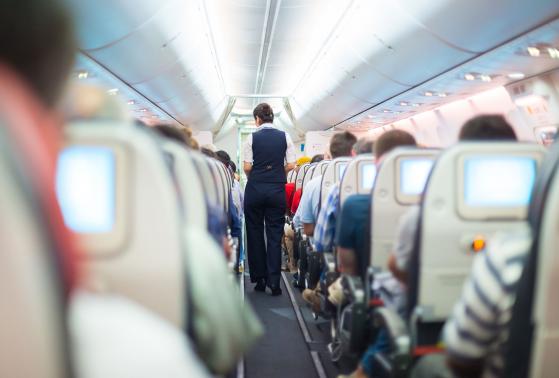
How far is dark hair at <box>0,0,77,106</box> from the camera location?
1.85 ft

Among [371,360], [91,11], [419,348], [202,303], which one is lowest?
[371,360]

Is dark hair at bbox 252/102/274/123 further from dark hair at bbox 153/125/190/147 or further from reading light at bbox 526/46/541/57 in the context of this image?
reading light at bbox 526/46/541/57

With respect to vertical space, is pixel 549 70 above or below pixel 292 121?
below

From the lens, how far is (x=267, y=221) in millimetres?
5598

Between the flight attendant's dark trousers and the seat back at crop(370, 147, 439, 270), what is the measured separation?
109 inches

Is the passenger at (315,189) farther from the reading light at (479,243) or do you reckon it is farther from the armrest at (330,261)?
the reading light at (479,243)

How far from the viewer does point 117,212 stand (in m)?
1.25

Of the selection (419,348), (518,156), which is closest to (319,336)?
(419,348)

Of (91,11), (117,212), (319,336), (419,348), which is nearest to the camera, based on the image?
(117,212)

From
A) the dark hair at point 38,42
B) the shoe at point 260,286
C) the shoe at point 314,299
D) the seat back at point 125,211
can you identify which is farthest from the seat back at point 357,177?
the dark hair at point 38,42

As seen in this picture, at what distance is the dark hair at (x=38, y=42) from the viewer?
563 millimetres

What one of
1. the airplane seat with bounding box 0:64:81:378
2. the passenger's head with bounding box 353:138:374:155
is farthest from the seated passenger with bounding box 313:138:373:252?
the airplane seat with bounding box 0:64:81:378

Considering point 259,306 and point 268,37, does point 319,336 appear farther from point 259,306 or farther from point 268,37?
point 268,37

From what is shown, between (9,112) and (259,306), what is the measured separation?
4891 millimetres
